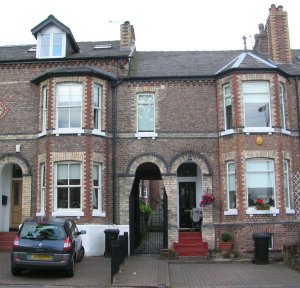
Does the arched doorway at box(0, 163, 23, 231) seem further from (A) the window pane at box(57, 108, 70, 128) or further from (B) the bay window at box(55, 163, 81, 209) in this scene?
(A) the window pane at box(57, 108, 70, 128)

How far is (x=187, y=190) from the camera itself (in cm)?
2164

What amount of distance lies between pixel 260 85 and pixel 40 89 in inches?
386

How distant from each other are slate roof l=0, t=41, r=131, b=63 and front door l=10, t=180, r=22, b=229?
5859 mm

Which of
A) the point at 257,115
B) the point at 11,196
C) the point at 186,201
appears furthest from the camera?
the point at 11,196

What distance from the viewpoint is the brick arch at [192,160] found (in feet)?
65.9

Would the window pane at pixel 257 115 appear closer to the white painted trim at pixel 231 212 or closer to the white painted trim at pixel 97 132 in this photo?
the white painted trim at pixel 231 212

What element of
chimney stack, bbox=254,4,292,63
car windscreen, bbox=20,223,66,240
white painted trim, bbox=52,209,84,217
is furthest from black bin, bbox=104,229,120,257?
chimney stack, bbox=254,4,292,63

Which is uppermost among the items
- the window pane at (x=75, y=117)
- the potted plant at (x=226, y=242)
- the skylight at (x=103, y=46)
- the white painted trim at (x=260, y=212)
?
the skylight at (x=103, y=46)

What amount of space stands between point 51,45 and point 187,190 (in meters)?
9.43

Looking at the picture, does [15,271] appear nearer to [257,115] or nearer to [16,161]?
[16,161]

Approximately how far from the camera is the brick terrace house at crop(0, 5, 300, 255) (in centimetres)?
1912

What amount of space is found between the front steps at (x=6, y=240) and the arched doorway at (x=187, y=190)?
7584 millimetres

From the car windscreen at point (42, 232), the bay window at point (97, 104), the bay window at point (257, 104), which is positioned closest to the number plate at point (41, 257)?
the car windscreen at point (42, 232)

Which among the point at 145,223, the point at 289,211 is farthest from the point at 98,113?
the point at 145,223
